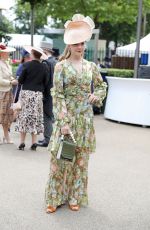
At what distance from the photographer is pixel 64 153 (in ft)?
16.4

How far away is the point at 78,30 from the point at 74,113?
2.77ft

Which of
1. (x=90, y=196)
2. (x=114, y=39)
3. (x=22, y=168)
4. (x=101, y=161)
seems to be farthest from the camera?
(x=114, y=39)

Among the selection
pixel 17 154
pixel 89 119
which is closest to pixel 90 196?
pixel 89 119

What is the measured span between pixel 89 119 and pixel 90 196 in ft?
3.77

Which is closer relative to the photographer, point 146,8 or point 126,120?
point 126,120

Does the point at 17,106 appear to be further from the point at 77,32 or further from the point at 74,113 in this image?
the point at 77,32

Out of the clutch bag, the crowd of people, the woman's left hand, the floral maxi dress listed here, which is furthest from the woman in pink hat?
the woman's left hand

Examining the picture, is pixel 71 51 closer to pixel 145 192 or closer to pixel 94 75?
pixel 94 75

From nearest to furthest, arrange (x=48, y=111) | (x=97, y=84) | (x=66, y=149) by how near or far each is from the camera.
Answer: (x=66, y=149) → (x=97, y=84) → (x=48, y=111)

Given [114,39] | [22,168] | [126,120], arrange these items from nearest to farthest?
[22,168] < [126,120] < [114,39]

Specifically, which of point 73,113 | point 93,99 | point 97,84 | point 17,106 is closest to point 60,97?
point 73,113

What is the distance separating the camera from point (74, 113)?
521 centimetres

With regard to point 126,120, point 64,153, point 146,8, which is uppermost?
point 146,8

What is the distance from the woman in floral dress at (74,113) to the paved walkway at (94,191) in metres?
0.24
